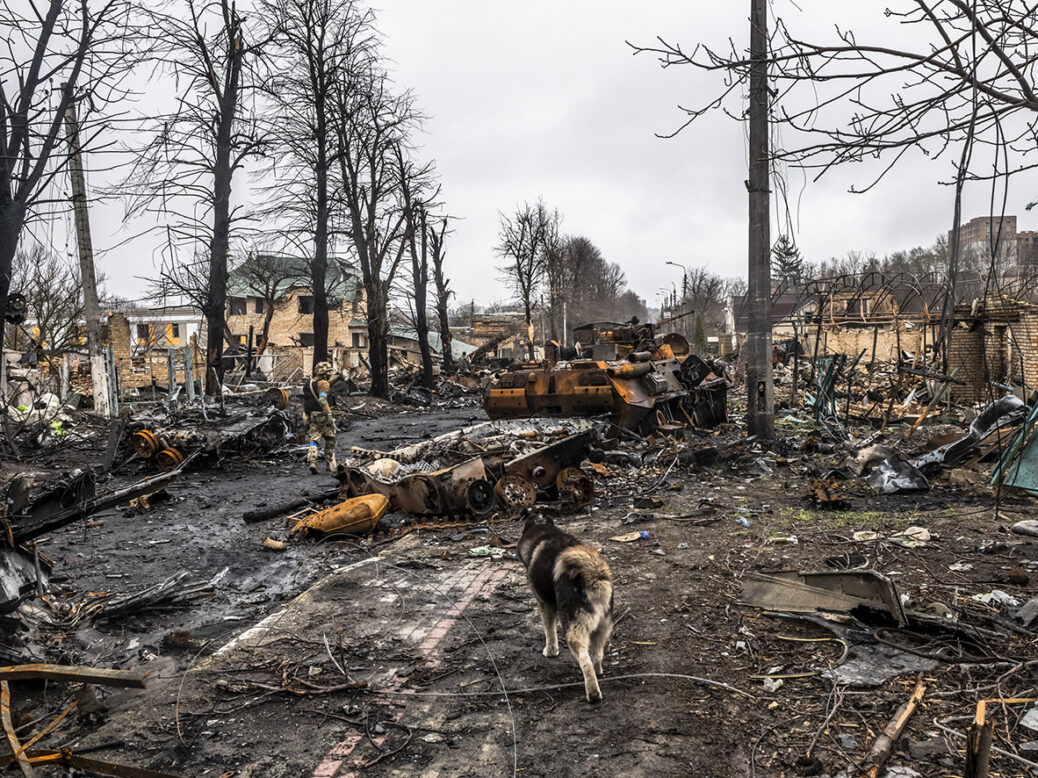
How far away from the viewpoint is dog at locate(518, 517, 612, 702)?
398 centimetres

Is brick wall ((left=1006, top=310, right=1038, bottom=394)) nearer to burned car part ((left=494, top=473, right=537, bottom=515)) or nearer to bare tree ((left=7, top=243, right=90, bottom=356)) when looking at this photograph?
burned car part ((left=494, top=473, right=537, bottom=515))

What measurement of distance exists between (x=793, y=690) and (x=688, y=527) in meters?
4.14

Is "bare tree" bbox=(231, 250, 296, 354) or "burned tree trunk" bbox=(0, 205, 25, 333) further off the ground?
"bare tree" bbox=(231, 250, 296, 354)

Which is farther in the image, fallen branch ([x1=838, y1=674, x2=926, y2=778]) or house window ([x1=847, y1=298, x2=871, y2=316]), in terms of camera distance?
house window ([x1=847, y1=298, x2=871, y2=316])

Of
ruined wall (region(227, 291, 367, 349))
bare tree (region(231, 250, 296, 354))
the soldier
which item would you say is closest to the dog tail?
the soldier

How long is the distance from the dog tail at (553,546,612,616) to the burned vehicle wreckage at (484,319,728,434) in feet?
30.6

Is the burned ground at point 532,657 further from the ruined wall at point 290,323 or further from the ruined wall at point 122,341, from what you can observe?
the ruined wall at point 290,323

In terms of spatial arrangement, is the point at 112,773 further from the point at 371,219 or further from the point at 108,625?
the point at 371,219

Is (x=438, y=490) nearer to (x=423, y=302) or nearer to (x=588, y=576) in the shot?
(x=588, y=576)

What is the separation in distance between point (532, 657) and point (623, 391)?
9334 mm

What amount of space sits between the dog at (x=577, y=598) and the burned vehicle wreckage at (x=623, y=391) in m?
9.06

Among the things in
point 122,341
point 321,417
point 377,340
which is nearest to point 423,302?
point 377,340

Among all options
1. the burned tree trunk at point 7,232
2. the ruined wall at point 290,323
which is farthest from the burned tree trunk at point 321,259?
the ruined wall at point 290,323

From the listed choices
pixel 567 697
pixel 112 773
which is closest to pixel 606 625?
pixel 567 697
